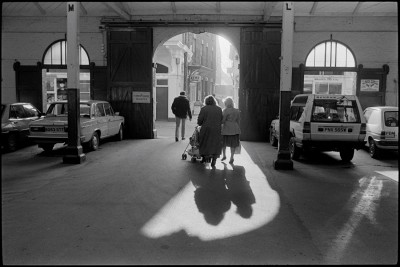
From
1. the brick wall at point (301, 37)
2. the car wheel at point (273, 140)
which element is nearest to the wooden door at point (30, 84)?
the brick wall at point (301, 37)

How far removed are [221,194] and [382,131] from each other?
5.94m

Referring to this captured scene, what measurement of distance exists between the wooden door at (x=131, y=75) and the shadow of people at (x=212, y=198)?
25.2 feet

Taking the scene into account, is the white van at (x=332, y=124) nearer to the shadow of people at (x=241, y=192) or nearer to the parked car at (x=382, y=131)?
the parked car at (x=382, y=131)

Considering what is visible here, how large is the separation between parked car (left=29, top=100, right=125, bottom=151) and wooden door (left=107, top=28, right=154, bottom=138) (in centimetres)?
113

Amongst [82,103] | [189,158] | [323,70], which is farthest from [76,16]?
[323,70]

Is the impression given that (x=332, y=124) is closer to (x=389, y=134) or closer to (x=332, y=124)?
(x=332, y=124)

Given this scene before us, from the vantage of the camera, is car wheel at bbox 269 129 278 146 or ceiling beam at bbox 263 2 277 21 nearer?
ceiling beam at bbox 263 2 277 21

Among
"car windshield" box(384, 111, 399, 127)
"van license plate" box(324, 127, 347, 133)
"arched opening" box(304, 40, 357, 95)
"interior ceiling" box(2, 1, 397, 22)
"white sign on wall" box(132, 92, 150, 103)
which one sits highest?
"interior ceiling" box(2, 1, 397, 22)

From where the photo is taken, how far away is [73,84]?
952cm

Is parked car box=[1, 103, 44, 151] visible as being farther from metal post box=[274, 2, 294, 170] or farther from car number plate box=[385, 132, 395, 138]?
car number plate box=[385, 132, 395, 138]

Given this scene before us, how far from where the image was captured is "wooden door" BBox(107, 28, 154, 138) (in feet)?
49.9

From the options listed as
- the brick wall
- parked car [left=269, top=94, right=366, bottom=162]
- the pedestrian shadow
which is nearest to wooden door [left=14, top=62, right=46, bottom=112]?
the brick wall

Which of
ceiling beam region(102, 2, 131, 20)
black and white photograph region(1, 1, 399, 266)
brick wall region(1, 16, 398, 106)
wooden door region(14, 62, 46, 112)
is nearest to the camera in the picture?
black and white photograph region(1, 1, 399, 266)

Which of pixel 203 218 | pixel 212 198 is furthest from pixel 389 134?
pixel 203 218
